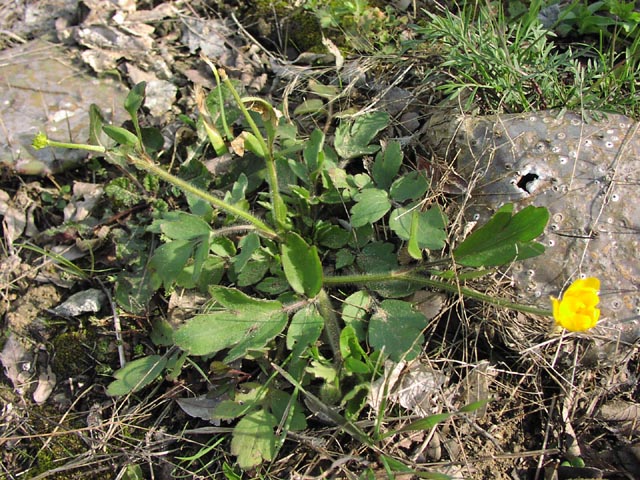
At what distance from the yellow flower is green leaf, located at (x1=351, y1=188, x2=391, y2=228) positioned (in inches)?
34.7

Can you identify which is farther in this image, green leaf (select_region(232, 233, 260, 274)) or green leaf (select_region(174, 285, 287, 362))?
green leaf (select_region(232, 233, 260, 274))

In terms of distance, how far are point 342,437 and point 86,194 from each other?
2.02m

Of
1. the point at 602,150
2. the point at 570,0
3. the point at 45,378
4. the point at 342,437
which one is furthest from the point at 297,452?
the point at 570,0

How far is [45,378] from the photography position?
268cm

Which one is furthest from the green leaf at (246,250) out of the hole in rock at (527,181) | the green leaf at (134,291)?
the hole in rock at (527,181)

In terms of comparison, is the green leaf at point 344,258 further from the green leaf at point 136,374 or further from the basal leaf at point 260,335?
the green leaf at point 136,374

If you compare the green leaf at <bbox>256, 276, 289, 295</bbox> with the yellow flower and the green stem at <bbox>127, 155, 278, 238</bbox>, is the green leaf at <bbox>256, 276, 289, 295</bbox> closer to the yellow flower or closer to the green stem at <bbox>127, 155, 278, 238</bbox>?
the green stem at <bbox>127, 155, 278, 238</bbox>

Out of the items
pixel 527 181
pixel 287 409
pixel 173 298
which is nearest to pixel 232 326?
pixel 287 409

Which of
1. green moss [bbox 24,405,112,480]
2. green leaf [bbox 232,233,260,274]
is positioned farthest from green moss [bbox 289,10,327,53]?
green moss [bbox 24,405,112,480]

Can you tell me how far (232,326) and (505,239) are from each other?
1.19m

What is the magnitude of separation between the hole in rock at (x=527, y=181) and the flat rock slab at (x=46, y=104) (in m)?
2.37

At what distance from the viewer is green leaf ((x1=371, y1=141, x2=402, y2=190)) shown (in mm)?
2551

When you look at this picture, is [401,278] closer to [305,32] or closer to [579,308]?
[579,308]

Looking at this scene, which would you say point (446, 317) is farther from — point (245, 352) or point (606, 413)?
point (245, 352)
